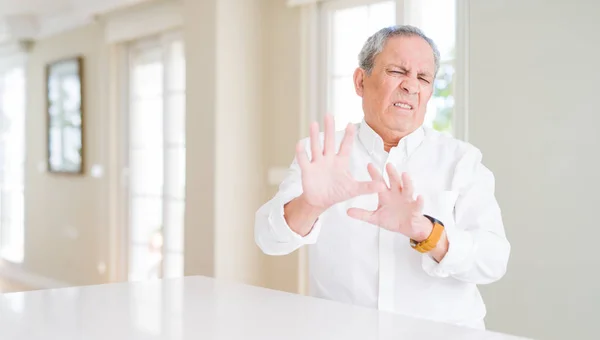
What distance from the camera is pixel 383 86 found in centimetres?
183

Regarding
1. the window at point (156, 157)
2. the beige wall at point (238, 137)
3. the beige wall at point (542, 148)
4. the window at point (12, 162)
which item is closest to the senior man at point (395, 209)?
the beige wall at point (542, 148)

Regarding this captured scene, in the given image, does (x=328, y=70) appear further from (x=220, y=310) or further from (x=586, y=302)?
(x=220, y=310)

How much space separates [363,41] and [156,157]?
91.9 inches

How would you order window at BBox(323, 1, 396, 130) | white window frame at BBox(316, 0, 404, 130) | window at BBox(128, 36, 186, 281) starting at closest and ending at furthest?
window at BBox(323, 1, 396, 130) < white window frame at BBox(316, 0, 404, 130) < window at BBox(128, 36, 186, 281)

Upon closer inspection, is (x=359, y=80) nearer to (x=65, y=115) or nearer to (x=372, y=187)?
(x=372, y=187)

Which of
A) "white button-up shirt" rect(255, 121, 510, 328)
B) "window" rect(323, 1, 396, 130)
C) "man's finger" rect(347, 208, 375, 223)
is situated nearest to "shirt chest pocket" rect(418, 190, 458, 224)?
"white button-up shirt" rect(255, 121, 510, 328)

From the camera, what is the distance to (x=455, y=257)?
58.3 inches

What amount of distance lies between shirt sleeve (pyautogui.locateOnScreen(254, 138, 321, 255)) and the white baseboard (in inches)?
209

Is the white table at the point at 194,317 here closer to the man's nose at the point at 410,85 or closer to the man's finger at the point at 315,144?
the man's finger at the point at 315,144

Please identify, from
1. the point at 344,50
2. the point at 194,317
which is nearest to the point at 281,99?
the point at 344,50

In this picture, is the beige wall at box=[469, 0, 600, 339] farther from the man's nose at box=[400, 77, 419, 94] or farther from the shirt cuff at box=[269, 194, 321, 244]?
the shirt cuff at box=[269, 194, 321, 244]

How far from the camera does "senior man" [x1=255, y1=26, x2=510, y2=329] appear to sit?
4.82 feet

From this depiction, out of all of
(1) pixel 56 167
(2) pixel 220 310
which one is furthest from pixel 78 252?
(2) pixel 220 310

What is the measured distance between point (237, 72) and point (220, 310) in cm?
337
